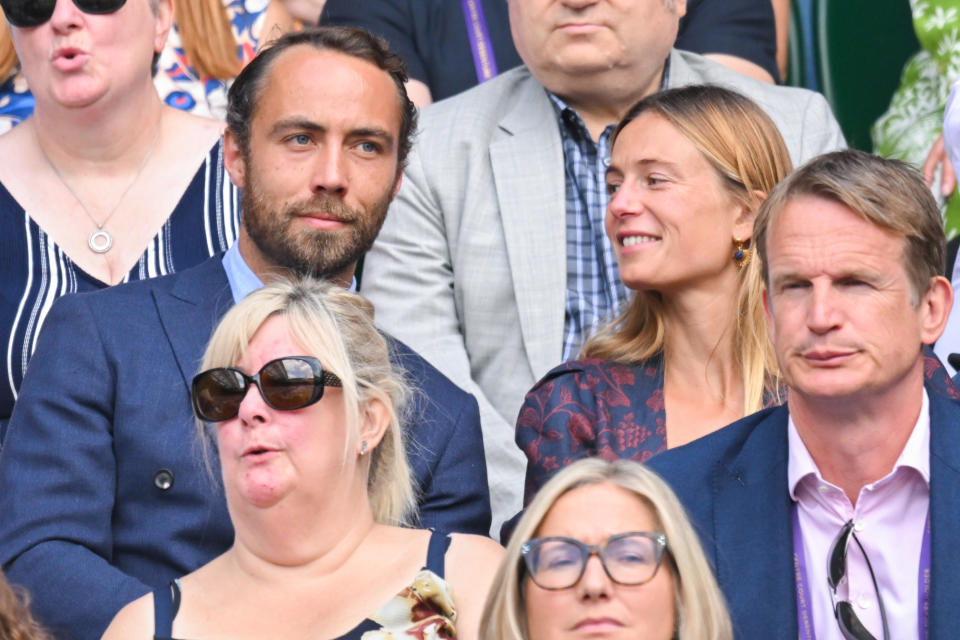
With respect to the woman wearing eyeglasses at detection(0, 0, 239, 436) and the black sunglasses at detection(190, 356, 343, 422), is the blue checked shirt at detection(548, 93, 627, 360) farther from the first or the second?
the black sunglasses at detection(190, 356, 343, 422)

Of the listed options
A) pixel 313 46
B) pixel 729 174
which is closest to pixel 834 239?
pixel 729 174

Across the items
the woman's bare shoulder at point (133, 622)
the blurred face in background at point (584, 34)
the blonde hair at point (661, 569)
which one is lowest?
the woman's bare shoulder at point (133, 622)

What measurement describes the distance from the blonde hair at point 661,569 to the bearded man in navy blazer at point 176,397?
0.89 meters

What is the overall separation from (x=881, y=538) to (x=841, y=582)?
105 millimetres

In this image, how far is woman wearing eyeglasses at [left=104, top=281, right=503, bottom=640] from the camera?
3105mm

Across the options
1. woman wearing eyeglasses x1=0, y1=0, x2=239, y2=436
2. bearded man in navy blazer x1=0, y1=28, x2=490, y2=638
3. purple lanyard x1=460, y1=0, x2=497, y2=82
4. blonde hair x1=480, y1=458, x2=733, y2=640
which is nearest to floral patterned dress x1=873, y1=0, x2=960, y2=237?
purple lanyard x1=460, y1=0, x2=497, y2=82

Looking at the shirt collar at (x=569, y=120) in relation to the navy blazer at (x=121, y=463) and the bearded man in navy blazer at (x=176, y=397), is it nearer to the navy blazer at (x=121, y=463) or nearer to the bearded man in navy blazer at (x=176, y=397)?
the bearded man in navy blazer at (x=176, y=397)

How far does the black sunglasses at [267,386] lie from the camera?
317cm

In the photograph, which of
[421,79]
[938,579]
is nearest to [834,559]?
[938,579]

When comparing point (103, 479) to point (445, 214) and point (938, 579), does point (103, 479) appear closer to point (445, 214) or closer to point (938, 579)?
point (445, 214)

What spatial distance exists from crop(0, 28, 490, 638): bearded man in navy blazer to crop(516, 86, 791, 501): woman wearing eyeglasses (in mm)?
285

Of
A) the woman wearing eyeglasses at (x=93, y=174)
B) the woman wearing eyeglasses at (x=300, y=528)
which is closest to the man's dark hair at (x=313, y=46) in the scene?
the woman wearing eyeglasses at (x=93, y=174)

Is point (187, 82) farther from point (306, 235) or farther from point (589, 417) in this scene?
point (589, 417)

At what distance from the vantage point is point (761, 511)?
3.18m
